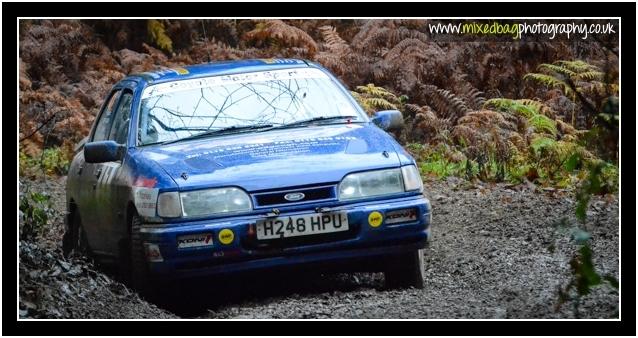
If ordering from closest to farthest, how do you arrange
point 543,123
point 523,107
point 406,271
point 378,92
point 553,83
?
point 406,271 < point 543,123 < point 523,107 < point 553,83 < point 378,92

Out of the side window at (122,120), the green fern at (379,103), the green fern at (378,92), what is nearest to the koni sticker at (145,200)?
the side window at (122,120)

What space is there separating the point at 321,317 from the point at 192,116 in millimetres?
2124

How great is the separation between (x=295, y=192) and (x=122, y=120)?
2144 millimetres

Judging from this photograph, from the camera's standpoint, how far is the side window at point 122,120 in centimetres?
848

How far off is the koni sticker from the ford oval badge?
804mm

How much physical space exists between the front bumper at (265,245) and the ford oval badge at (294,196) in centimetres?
8

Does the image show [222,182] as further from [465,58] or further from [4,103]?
[465,58]

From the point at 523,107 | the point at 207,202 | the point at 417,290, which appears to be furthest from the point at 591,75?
the point at 207,202

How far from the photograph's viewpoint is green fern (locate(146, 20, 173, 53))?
18578mm

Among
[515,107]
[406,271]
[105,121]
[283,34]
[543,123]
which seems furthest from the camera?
[283,34]

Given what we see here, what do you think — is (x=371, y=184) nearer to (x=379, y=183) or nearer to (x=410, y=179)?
(x=379, y=183)

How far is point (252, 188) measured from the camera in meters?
7.12

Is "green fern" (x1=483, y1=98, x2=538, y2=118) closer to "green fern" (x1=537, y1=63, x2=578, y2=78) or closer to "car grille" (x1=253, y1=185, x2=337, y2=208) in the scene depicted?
"green fern" (x1=537, y1=63, x2=578, y2=78)

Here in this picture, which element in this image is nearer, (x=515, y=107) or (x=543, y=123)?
(x=543, y=123)
